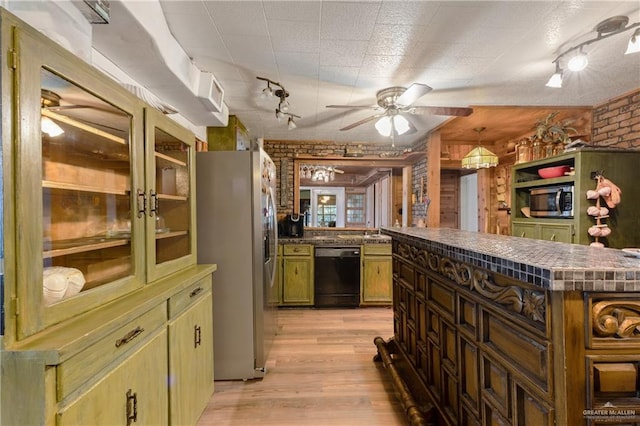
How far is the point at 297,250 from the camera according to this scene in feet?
12.6

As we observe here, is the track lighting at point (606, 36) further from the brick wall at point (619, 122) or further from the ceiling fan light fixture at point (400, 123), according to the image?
the brick wall at point (619, 122)

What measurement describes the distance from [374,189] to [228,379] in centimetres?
539

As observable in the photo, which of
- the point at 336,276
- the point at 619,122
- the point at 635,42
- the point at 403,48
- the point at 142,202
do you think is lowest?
the point at 336,276

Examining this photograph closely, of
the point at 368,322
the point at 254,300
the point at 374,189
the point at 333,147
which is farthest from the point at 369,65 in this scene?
the point at 374,189

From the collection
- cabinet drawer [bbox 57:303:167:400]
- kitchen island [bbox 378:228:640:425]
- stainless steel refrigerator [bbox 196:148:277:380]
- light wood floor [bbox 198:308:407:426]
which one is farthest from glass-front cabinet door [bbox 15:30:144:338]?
kitchen island [bbox 378:228:640:425]

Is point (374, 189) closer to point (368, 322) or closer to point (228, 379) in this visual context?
point (368, 322)

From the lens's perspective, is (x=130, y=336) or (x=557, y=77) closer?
(x=130, y=336)

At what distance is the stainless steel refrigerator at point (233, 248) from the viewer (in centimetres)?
221

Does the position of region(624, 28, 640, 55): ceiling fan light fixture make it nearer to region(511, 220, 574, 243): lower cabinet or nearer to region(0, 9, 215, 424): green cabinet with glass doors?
region(511, 220, 574, 243): lower cabinet

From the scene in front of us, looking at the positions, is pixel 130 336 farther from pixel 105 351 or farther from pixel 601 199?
pixel 601 199

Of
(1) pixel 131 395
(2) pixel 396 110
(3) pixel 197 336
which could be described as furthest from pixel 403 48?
(1) pixel 131 395

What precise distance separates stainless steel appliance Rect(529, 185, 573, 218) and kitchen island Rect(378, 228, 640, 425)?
2150mm

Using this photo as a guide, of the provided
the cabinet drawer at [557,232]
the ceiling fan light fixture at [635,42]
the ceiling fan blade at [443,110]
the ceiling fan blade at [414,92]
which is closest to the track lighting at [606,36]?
the ceiling fan light fixture at [635,42]

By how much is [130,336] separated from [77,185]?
2.06 ft
